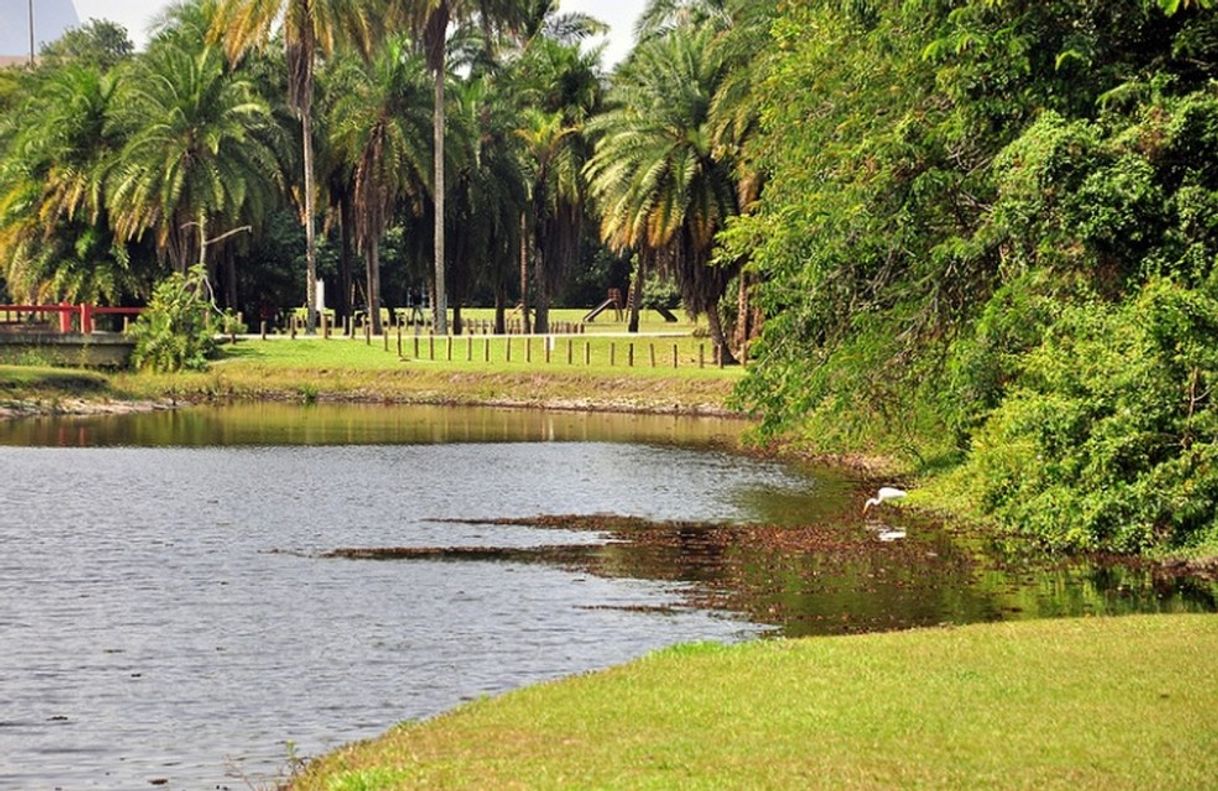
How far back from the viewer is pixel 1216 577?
2588 centimetres

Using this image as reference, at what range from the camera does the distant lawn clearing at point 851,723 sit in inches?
513

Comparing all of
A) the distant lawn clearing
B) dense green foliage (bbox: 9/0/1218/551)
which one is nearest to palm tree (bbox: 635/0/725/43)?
dense green foliage (bbox: 9/0/1218/551)

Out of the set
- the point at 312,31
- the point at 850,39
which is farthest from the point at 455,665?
the point at 312,31

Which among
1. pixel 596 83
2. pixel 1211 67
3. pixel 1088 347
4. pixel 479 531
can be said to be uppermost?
pixel 596 83

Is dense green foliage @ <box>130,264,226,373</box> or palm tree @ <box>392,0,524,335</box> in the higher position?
palm tree @ <box>392,0,524,335</box>

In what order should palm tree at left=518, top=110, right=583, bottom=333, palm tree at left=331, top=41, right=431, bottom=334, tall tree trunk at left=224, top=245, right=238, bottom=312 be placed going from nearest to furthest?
palm tree at left=331, top=41, right=431, bottom=334
palm tree at left=518, top=110, right=583, bottom=333
tall tree trunk at left=224, top=245, right=238, bottom=312

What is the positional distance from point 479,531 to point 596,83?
6022 centimetres

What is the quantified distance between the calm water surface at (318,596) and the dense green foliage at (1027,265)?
6.48 ft

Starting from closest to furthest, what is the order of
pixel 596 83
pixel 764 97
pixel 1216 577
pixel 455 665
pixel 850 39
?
1. pixel 455 665
2. pixel 1216 577
3. pixel 850 39
4. pixel 764 97
5. pixel 596 83

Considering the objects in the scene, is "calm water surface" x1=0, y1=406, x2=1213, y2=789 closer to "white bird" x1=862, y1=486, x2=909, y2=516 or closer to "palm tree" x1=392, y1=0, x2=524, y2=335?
"white bird" x1=862, y1=486, x2=909, y2=516

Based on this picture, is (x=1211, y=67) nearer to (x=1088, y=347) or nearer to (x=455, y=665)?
(x=1088, y=347)

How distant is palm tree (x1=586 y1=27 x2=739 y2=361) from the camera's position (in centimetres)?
7025

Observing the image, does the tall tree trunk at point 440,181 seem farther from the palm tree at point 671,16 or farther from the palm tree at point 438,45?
the palm tree at point 671,16

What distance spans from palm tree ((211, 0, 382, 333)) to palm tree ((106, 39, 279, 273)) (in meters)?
2.29
